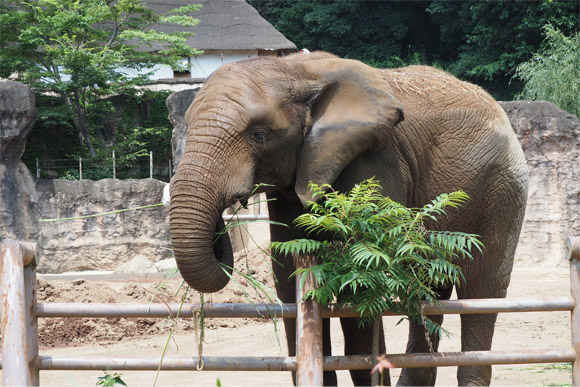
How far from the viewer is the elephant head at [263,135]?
390cm

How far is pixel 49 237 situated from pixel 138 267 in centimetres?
260

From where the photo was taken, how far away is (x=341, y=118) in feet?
14.7

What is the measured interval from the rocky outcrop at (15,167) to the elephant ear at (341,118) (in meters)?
12.3

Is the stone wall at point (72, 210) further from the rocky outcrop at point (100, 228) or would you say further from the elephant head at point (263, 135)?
the elephant head at point (263, 135)

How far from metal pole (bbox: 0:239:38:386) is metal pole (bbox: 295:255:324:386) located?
1.34 meters

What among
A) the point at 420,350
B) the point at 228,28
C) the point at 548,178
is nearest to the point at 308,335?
the point at 420,350

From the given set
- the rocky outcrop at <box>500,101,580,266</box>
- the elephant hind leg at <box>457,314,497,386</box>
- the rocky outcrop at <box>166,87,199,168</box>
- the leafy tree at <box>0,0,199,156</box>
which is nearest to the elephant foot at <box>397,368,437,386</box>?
the elephant hind leg at <box>457,314,497,386</box>

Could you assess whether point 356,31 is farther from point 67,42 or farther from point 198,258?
point 198,258

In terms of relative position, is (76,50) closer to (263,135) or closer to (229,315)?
(263,135)

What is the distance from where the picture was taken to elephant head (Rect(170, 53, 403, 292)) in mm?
3902

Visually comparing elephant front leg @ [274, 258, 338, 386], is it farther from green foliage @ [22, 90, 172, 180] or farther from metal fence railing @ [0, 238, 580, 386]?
green foliage @ [22, 90, 172, 180]

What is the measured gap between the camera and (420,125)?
5051mm

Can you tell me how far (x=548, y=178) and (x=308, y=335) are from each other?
39.3ft

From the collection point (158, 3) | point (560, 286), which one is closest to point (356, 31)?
point (158, 3)
